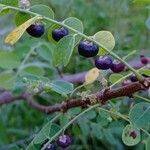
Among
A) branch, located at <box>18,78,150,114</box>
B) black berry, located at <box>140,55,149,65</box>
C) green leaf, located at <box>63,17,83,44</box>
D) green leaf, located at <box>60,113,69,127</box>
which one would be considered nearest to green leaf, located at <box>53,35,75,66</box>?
green leaf, located at <box>63,17,83,44</box>

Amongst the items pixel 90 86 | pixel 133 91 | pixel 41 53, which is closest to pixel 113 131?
pixel 41 53

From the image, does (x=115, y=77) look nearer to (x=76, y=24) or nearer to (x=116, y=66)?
(x=116, y=66)

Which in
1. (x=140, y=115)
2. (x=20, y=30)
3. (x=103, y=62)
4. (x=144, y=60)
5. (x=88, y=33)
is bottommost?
(x=88, y=33)

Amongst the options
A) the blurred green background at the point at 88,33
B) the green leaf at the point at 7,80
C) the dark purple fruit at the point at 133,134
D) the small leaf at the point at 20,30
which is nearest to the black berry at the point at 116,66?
the dark purple fruit at the point at 133,134

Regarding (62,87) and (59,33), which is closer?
(59,33)

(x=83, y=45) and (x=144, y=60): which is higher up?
(x=83, y=45)

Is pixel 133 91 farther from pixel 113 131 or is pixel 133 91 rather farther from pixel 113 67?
pixel 113 131

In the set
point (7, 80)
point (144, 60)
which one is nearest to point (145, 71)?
point (144, 60)
